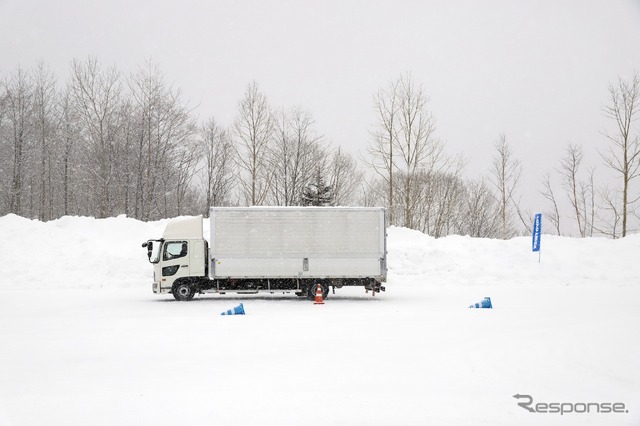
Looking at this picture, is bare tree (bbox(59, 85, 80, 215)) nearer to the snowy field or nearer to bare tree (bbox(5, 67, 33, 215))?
bare tree (bbox(5, 67, 33, 215))

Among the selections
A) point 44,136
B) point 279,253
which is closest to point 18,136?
point 44,136

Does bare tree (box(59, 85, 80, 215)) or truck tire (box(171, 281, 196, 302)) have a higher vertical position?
bare tree (box(59, 85, 80, 215))

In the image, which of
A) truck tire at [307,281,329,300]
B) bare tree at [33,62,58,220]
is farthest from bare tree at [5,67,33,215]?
truck tire at [307,281,329,300]

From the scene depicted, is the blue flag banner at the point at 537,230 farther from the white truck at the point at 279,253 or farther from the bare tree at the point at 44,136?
the bare tree at the point at 44,136

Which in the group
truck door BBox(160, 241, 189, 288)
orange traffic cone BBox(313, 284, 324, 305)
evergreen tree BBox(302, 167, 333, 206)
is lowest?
orange traffic cone BBox(313, 284, 324, 305)

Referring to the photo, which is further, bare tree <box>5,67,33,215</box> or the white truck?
bare tree <box>5,67,33,215</box>

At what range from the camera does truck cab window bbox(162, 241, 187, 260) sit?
20469 mm

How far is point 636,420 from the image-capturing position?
616cm

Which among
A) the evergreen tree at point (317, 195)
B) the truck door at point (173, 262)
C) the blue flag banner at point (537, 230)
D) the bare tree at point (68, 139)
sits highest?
the bare tree at point (68, 139)

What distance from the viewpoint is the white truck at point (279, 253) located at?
20172 millimetres

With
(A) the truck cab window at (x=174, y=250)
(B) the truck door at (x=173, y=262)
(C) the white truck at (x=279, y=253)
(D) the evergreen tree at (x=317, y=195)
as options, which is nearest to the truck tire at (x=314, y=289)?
(C) the white truck at (x=279, y=253)

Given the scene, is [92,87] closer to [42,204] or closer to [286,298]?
[42,204]

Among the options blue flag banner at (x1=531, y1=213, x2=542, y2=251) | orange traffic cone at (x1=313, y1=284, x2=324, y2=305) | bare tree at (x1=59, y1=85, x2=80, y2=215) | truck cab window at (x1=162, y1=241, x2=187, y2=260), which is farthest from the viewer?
bare tree at (x1=59, y1=85, x2=80, y2=215)

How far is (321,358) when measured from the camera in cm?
930
